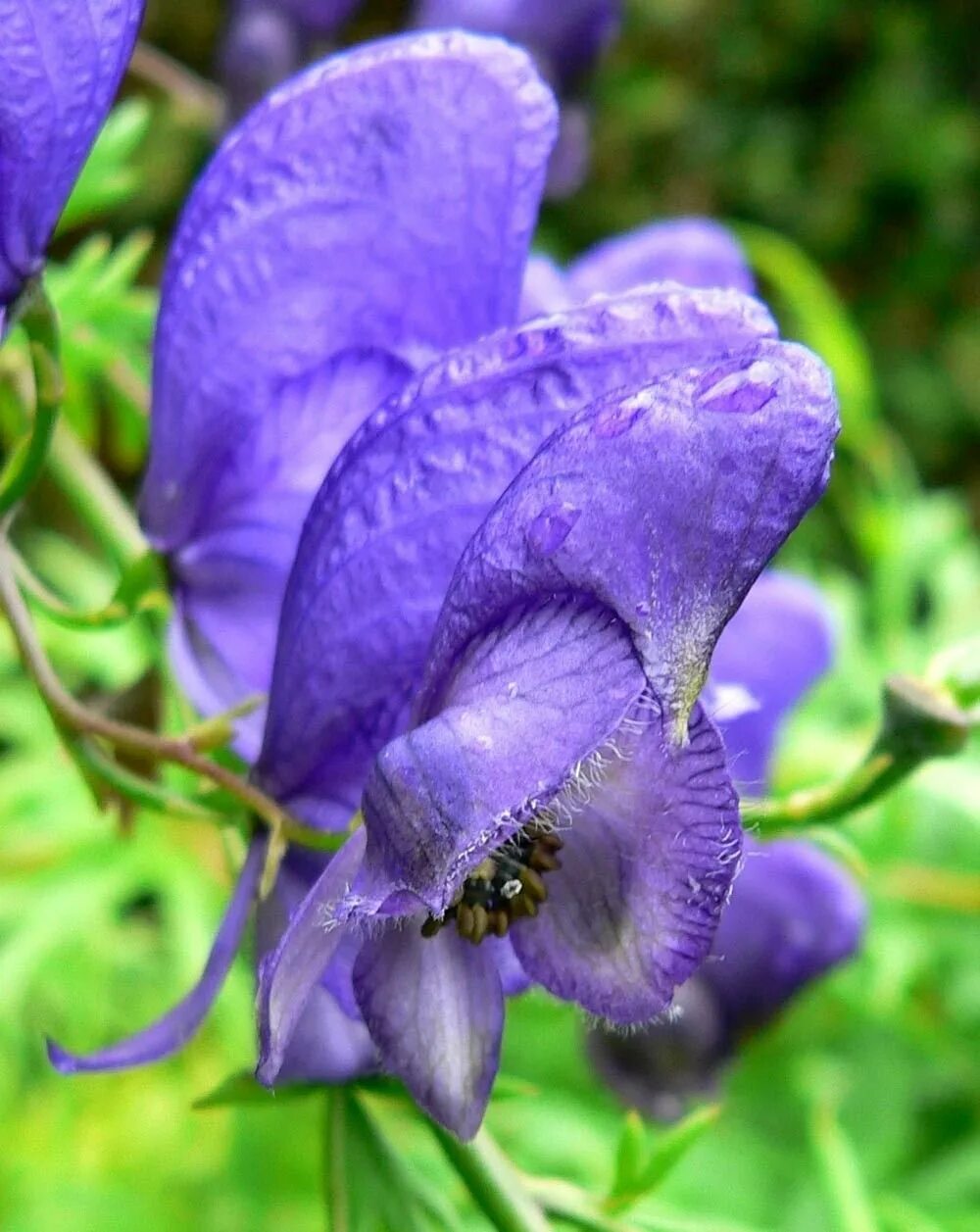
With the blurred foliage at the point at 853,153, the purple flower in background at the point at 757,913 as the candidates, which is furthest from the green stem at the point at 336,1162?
the blurred foliage at the point at 853,153

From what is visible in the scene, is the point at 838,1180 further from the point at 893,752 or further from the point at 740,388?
the point at 740,388

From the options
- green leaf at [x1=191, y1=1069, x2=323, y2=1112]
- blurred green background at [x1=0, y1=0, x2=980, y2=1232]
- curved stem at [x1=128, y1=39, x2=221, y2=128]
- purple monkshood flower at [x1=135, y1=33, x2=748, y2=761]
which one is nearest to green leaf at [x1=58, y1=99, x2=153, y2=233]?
blurred green background at [x1=0, y1=0, x2=980, y2=1232]

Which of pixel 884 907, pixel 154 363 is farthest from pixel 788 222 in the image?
pixel 154 363

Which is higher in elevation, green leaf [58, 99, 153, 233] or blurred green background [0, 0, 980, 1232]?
green leaf [58, 99, 153, 233]

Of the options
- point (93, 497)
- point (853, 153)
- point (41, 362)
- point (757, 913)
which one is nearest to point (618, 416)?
point (41, 362)

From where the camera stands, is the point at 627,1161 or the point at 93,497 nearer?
the point at 627,1161

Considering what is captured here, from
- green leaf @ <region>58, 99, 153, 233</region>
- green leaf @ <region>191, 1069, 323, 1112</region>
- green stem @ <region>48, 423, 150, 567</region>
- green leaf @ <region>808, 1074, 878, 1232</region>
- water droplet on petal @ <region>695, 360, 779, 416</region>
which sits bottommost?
green leaf @ <region>808, 1074, 878, 1232</region>

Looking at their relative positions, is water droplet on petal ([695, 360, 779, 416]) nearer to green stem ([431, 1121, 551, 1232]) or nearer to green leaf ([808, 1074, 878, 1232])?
green stem ([431, 1121, 551, 1232])

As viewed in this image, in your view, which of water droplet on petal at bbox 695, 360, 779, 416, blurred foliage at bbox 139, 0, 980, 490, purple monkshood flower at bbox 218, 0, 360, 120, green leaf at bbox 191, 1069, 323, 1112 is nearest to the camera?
water droplet on petal at bbox 695, 360, 779, 416
